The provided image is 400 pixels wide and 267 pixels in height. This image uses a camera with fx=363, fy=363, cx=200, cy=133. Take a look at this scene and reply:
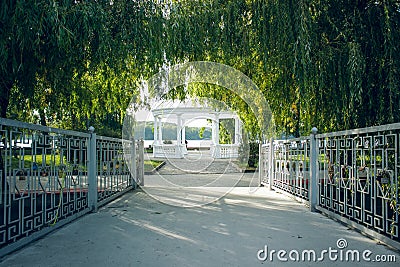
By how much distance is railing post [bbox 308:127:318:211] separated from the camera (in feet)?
16.8

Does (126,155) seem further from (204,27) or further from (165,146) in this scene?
(165,146)

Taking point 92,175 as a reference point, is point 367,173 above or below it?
above

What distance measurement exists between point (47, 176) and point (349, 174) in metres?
3.42

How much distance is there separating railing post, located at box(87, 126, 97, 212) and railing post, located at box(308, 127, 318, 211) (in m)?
3.05

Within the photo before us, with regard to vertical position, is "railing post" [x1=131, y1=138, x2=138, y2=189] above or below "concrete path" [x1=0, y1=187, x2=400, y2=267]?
above

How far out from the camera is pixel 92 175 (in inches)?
199

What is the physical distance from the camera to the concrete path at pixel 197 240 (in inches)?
114

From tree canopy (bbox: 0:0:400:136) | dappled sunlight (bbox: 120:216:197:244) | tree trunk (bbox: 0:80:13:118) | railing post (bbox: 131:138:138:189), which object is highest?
tree canopy (bbox: 0:0:400:136)

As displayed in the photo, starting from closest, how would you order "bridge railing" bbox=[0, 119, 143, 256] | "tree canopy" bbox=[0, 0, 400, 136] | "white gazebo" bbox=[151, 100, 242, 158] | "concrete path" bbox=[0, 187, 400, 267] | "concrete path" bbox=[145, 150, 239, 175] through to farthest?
1. "concrete path" bbox=[0, 187, 400, 267]
2. "bridge railing" bbox=[0, 119, 143, 256]
3. "tree canopy" bbox=[0, 0, 400, 136]
4. "concrete path" bbox=[145, 150, 239, 175]
5. "white gazebo" bbox=[151, 100, 242, 158]

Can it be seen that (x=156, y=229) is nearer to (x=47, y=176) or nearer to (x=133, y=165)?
(x=47, y=176)

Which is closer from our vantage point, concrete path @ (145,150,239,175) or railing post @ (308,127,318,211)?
railing post @ (308,127,318,211)

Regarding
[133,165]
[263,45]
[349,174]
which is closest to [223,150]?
[133,165]

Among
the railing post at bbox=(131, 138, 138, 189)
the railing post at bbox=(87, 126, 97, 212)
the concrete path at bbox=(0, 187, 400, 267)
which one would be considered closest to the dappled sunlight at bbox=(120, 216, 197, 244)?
the concrete path at bbox=(0, 187, 400, 267)

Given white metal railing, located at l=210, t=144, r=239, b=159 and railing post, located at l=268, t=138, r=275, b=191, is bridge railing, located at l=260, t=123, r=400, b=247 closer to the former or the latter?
railing post, located at l=268, t=138, r=275, b=191
